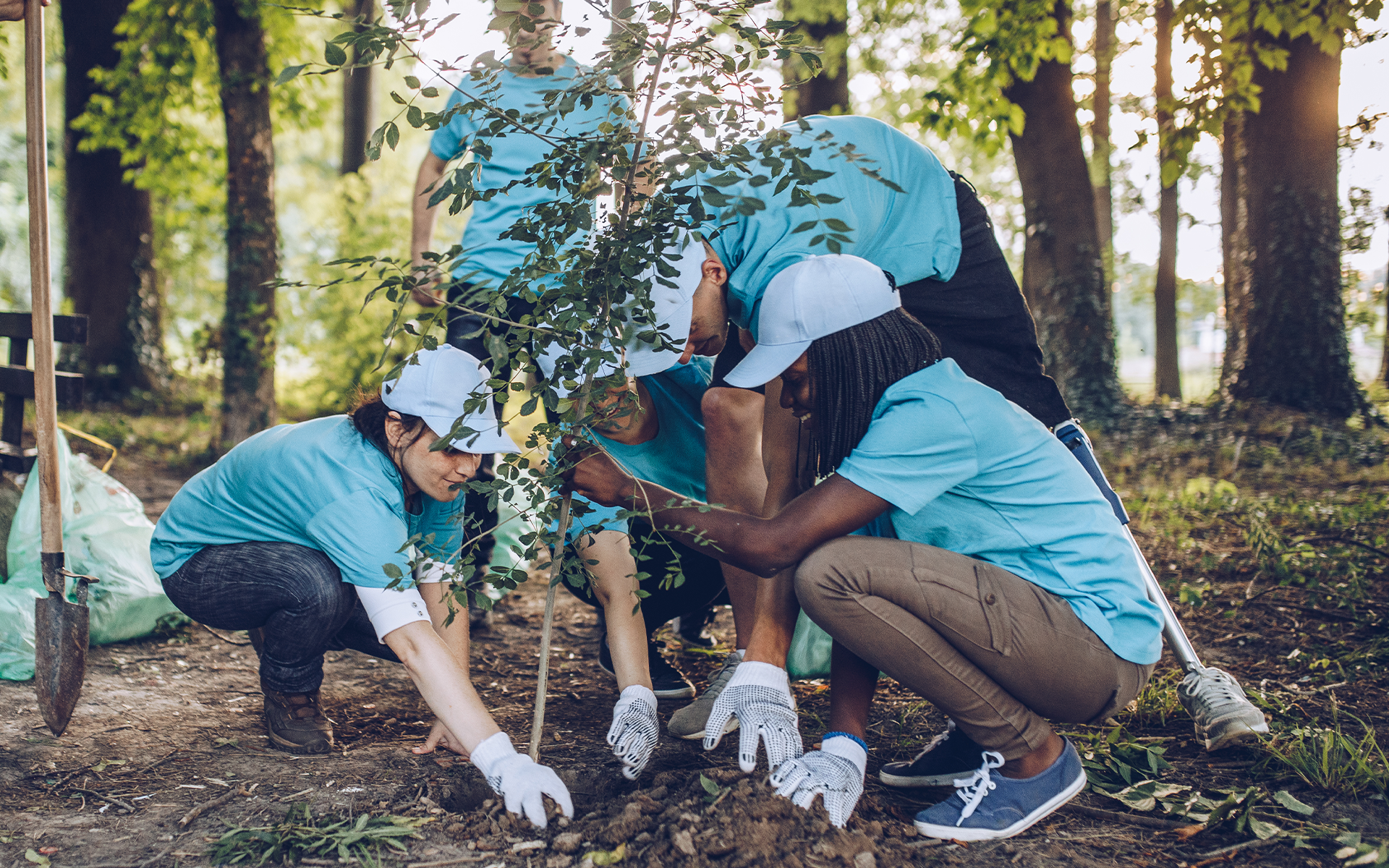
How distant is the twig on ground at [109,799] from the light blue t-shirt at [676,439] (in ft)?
4.83

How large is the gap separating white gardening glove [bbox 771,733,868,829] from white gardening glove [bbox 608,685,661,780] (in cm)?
41

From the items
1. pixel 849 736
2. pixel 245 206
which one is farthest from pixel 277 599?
pixel 245 206

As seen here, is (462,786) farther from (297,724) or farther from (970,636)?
(970,636)

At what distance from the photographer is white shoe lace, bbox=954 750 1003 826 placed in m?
2.01

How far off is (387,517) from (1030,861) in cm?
160

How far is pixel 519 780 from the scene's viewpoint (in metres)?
2.01

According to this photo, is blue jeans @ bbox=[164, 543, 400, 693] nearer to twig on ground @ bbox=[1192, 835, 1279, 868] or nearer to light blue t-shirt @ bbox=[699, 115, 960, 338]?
light blue t-shirt @ bbox=[699, 115, 960, 338]

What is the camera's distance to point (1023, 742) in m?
2.04

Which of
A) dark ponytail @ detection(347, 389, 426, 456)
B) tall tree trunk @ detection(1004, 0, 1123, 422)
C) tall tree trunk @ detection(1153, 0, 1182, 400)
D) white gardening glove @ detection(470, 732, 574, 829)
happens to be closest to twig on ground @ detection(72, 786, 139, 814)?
white gardening glove @ detection(470, 732, 574, 829)

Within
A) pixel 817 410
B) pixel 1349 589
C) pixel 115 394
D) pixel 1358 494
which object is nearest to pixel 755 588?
pixel 817 410

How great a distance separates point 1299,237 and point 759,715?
22.2 feet

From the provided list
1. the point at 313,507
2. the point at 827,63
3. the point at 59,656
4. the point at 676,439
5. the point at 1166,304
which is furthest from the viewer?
the point at 1166,304

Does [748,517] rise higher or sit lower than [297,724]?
higher

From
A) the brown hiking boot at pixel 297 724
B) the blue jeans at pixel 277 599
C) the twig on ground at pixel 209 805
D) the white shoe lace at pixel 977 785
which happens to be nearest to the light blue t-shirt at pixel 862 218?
the white shoe lace at pixel 977 785
